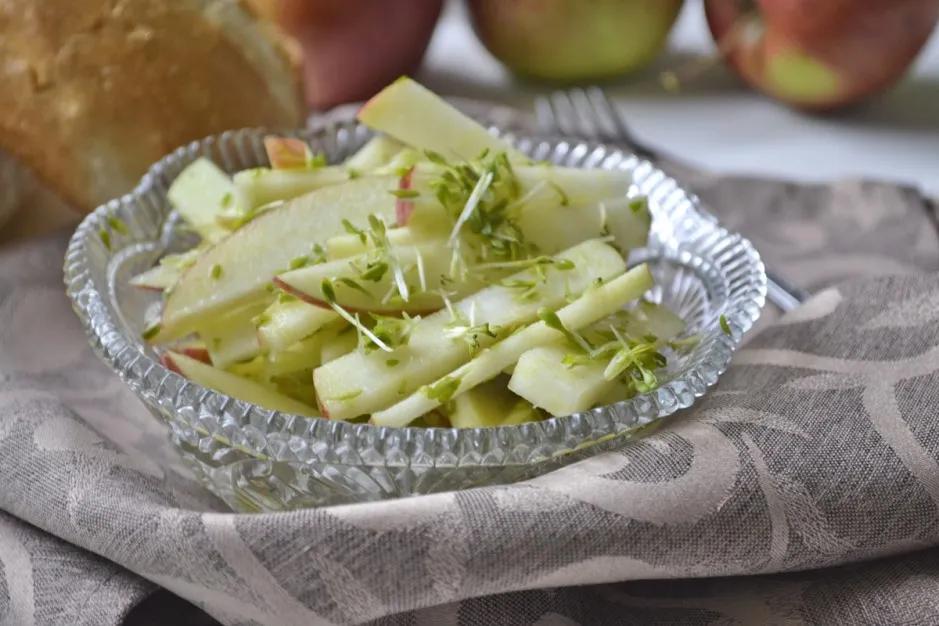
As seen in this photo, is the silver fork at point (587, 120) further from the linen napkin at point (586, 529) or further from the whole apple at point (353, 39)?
the linen napkin at point (586, 529)

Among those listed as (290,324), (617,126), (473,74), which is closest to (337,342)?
(290,324)

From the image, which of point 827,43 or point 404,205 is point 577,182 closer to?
point 404,205

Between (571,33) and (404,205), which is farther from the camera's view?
(571,33)

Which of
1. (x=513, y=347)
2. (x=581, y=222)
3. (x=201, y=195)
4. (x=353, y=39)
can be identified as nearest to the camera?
(x=513, y=347)

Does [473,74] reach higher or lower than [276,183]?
lower

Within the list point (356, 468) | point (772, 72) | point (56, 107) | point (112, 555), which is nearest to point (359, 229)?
point (356, 468)

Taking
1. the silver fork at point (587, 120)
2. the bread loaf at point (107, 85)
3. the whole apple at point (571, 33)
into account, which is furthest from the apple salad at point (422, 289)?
the whole apple at point (571, 33)


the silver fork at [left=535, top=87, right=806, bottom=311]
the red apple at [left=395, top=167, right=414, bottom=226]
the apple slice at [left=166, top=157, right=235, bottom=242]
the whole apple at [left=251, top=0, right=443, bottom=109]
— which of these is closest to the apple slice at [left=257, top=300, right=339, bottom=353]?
the red apple at [left=395, top=167, right=414, bottom=226]
